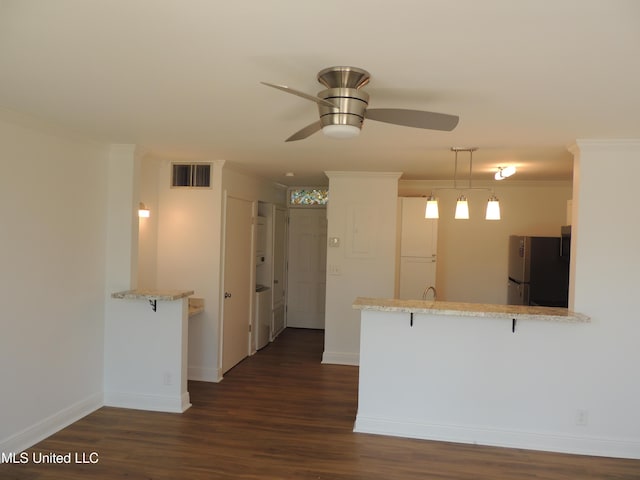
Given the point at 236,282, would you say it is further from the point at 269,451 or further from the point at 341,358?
the point at 269,451

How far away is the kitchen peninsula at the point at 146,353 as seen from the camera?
13.2ft

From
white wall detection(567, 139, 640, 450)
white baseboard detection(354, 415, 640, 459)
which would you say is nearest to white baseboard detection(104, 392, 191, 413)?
white baseboard detection(354, 415, 640, 459)

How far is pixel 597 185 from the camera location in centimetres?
340

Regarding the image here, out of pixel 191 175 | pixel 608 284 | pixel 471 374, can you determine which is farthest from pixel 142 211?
pixel 608 284

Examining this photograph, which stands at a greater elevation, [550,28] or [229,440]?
[550,28]

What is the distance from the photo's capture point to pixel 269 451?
10.9 feet

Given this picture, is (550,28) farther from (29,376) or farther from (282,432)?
(29,376)

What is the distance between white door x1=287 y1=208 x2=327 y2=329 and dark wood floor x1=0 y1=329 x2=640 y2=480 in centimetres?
325

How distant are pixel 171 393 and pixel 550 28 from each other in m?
3.89

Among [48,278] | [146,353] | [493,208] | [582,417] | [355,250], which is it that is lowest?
[582,417]

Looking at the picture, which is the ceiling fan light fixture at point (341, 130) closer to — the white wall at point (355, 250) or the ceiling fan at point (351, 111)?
the ceiling fan at point (351, 111)

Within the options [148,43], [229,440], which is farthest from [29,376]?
[148,43]

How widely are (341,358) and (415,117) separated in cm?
413

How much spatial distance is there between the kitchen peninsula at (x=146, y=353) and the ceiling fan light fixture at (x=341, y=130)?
2.52 metres
